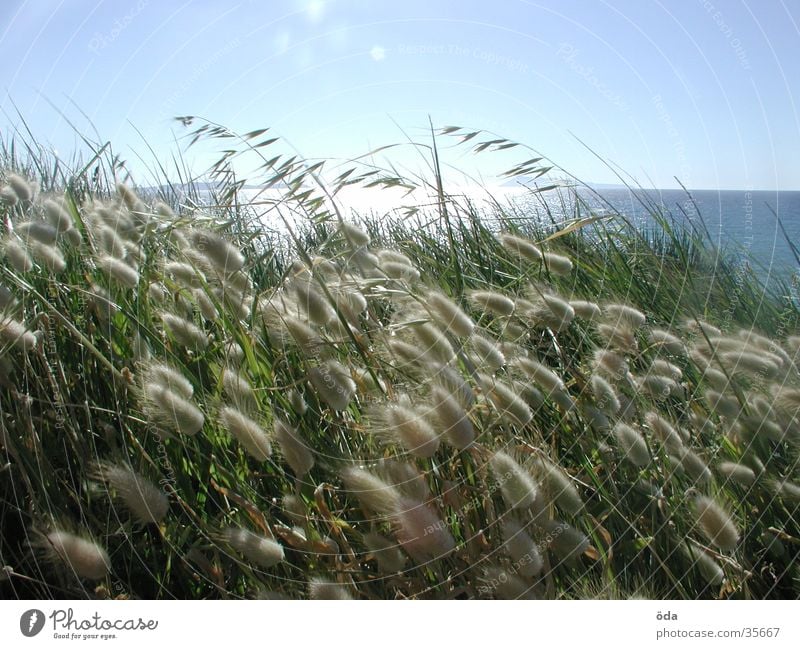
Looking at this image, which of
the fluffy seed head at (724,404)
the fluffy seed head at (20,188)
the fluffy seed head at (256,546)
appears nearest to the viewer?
the fluffy seed head at (256,546)

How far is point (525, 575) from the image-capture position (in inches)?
26.7

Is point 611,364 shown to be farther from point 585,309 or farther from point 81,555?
point 81,555

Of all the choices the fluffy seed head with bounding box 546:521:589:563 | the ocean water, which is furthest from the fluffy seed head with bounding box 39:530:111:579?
the ocean water

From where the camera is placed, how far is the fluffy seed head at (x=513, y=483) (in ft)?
2.14

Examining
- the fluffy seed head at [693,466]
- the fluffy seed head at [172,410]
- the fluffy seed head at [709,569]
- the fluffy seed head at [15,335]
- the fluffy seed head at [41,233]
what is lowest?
the fluffy seed head at [709,569]

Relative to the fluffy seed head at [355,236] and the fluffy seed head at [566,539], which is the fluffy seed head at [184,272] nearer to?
→ the fluffy seed head at [355,236]

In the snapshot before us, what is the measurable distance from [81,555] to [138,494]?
80 millimetres

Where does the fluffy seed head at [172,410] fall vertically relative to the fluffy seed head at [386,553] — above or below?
above

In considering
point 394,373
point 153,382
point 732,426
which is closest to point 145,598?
point 153,382

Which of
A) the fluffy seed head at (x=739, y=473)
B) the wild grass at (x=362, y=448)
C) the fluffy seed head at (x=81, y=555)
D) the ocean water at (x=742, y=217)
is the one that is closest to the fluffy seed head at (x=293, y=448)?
the wild grass at (x=362, y=448)

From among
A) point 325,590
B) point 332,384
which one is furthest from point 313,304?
point 325,590

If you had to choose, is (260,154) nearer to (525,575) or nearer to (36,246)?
(36,246)

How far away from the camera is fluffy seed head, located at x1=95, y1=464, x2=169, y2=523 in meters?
0.65
